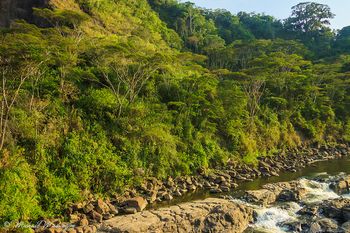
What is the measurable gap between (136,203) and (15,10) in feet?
87.3

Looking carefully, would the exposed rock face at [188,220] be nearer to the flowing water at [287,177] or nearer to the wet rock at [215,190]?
the flowing water at [287,177]

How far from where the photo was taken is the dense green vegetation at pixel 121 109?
57.5 ft

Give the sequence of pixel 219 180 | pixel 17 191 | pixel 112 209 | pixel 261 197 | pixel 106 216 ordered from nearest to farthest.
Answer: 1. pixel 17 191
2. pixel 106 216
3. pixel 112 209
4. pixel 261 197
5. pixel 219 180

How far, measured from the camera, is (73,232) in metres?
14.0

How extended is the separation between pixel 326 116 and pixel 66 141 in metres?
34.9

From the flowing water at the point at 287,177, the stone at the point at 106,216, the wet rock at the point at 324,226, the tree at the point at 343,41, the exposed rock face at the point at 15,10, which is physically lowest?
the flowing water at the point at 287,177

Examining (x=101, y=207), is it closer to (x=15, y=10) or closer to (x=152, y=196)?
(x=152, y=196)

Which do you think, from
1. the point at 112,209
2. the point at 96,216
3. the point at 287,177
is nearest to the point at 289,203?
the point at 287,177

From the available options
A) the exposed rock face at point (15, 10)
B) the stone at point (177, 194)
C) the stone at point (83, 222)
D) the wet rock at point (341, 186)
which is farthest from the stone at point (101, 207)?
the exposed rock face at point (15, 10)

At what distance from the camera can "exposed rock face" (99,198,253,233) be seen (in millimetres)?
14438

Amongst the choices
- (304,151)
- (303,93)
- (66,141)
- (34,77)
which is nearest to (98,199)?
(66,141)

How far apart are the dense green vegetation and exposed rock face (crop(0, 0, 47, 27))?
2.28m

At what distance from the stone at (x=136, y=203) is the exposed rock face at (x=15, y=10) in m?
24.0

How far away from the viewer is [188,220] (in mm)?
15273
